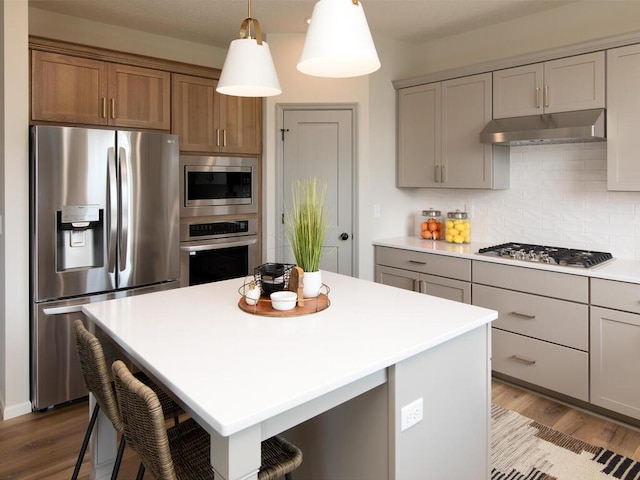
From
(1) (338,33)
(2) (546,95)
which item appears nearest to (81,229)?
(1) (338,33)

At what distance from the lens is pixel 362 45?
5.16 ft

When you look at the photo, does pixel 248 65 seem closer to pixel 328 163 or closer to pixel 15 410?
pixel 328 163

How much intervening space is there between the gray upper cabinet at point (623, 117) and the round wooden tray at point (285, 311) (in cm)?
212

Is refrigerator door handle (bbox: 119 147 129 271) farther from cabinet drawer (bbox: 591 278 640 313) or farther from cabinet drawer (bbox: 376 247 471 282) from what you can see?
cabinet drawer (bbox: 591 278 640 313)

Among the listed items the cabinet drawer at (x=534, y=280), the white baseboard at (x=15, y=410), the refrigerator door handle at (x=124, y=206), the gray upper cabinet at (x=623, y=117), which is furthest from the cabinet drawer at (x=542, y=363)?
the white baseboard at (x=15, y=410)

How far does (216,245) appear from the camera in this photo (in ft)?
12.8

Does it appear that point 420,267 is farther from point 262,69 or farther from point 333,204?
point 262,69

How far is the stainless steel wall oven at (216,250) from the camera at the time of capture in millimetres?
3729

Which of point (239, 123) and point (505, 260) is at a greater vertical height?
point (239, 123)

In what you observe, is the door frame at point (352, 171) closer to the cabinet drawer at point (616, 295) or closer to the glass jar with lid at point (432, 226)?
the glass jar with lid at point (432, 226)

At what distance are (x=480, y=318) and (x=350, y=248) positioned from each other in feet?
7.57

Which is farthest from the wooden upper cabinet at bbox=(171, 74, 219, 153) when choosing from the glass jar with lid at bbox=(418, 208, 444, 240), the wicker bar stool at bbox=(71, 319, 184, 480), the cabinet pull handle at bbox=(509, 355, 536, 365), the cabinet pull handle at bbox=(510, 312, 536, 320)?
the cabinet pull handle at bbox=(509, 355, 536, 365)

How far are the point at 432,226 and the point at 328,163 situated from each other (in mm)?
1082

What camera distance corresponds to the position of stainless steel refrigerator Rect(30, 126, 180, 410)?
290 cm
